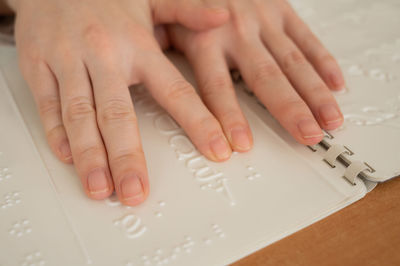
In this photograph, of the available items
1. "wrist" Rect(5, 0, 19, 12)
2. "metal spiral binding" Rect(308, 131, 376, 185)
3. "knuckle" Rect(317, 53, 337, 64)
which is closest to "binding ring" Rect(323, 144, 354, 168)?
"metal spiral binding" Rect(308, 131, 376, 185)

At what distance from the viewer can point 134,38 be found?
0.64 meters

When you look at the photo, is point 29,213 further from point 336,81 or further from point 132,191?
point 336,81

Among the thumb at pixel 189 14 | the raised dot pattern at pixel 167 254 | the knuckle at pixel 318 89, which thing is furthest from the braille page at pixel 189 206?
the thumb at pixel 189 14

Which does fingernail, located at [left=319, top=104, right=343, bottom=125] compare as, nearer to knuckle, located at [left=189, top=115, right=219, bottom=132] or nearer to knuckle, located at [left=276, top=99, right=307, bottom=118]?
knuckle, located at [left=276, top=99, right=307, bottom=118]

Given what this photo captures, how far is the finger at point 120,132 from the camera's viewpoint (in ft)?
1.61

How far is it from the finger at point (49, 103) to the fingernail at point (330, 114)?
36cm

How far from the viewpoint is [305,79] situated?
2.12ft

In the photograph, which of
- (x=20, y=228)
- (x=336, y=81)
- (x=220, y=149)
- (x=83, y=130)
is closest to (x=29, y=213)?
(x=20, y=228)

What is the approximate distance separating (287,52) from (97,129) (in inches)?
13.7

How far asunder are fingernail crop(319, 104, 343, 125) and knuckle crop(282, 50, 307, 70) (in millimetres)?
108

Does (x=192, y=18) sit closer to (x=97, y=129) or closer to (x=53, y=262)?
(x=97, y=129)

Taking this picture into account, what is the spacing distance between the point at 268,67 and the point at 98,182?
331 mm

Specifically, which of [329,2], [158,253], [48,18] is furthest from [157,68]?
[329,2]

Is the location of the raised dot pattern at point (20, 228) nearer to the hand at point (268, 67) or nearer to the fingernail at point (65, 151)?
the fingernail at point (65, 151)
